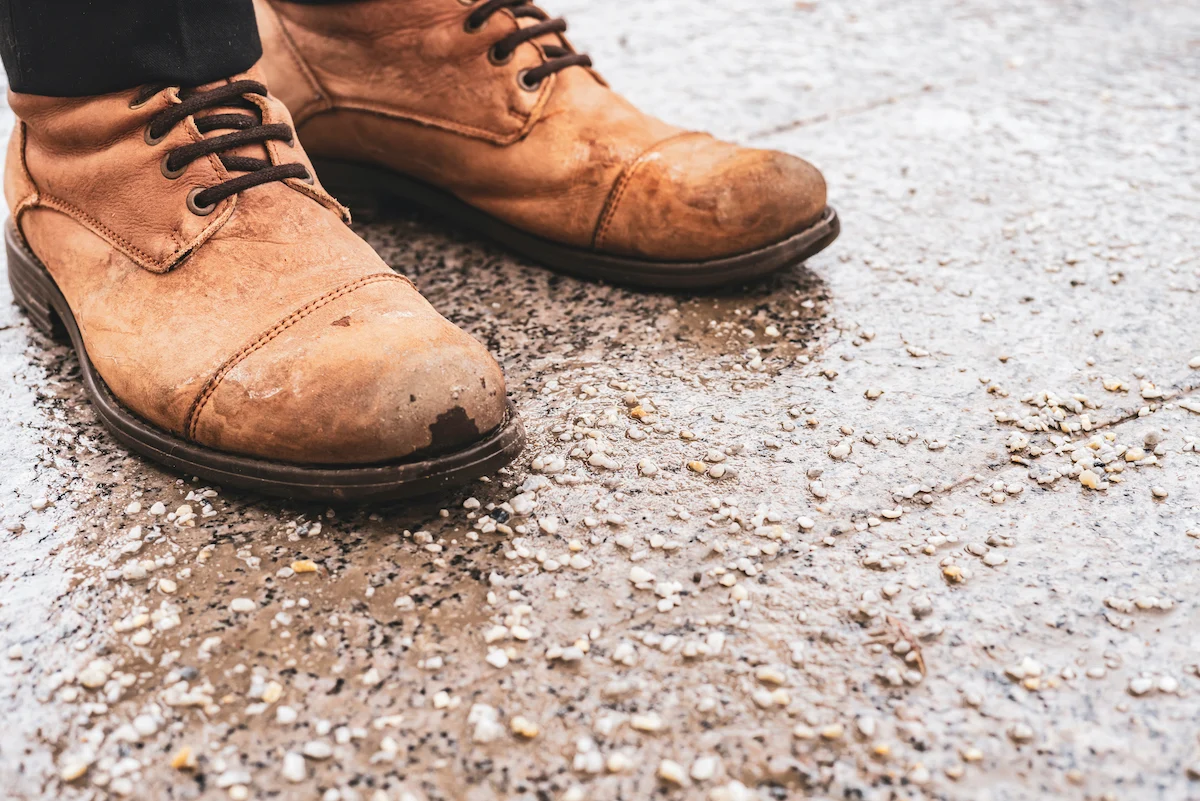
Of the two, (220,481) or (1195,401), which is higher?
(220,481)

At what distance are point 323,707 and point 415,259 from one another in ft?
3.47

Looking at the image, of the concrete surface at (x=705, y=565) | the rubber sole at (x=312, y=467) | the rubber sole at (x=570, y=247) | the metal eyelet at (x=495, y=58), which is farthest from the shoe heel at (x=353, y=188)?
the rubber sole at (x=312, y=467)

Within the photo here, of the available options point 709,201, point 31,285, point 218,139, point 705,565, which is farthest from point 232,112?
point 705,565

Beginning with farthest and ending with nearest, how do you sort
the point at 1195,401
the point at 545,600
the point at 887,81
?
the point at 887,81, the point at 1195,401, the point at 545,600

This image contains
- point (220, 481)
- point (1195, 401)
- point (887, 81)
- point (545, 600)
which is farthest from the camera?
point (887, 81)

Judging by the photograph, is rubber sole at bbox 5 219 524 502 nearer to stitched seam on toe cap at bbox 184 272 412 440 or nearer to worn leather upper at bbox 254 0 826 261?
stitched seam on toe cap at bbox 184 272 412 440

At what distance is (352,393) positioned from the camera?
1.20 metres

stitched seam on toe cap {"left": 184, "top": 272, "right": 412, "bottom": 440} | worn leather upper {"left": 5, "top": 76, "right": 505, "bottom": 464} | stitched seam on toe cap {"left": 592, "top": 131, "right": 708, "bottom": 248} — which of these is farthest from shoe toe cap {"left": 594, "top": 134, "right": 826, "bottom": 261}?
stitched seam on toe cap {"left": 184, "top": 272, "right": 412, "bottom": 440}

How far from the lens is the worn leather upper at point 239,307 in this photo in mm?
A: 1207

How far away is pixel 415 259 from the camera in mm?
1910

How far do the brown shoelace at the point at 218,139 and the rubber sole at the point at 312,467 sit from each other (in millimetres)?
307

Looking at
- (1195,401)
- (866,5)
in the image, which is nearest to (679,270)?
(1195,401)

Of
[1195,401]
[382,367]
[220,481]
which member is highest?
[382,367]

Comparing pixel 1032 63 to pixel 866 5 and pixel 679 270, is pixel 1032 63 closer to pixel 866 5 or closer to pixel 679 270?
pixel 866 5
